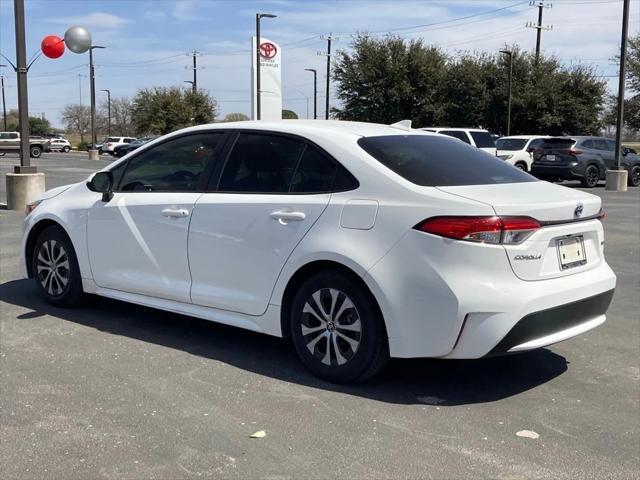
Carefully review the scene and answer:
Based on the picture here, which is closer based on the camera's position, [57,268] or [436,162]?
[436,162]

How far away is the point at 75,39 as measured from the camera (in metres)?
14.3

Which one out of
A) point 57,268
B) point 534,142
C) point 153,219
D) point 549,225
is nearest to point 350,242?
point 549,225

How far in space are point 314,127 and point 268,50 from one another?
80.3 feet

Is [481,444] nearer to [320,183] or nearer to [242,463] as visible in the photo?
[242,463]

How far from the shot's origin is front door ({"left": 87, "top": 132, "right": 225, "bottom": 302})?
197 inches

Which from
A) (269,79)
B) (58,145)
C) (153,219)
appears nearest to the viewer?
(153,219)

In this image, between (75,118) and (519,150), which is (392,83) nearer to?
(519,150)

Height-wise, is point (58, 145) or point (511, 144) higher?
point (511, 144)

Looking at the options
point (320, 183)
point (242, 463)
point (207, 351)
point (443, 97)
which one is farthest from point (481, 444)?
point (443, 97)

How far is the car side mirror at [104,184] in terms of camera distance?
18.1 ft

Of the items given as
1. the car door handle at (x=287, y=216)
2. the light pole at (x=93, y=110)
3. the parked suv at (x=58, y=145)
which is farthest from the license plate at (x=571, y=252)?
the parked suv at (x=58, y=145)

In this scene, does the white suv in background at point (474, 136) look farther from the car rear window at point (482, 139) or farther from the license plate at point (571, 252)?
the license plate at point (571, 252)

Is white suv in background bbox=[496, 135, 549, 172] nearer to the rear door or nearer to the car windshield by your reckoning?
the car windshield

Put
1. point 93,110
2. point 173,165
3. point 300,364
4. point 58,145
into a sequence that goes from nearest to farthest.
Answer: point 300,364, point 173,165, point 93,110, point 58,145
